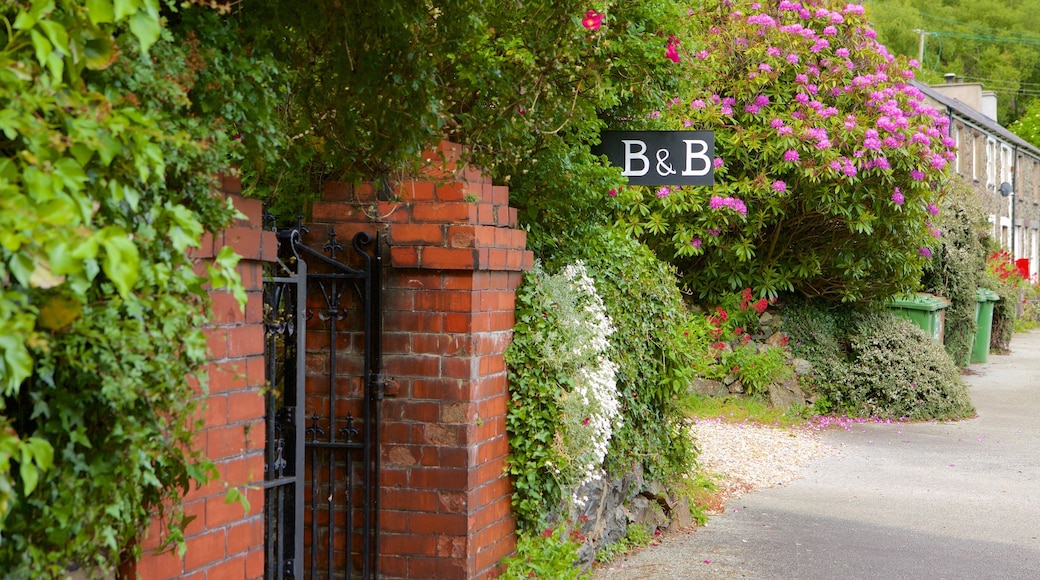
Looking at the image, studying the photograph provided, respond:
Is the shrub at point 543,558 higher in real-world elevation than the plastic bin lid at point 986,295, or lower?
lower

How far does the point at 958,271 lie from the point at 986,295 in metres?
2.05

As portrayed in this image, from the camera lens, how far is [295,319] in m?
4.04

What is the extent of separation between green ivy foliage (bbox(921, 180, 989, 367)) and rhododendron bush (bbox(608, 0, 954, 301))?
460 centimetres

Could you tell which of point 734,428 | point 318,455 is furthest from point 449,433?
point 734,428

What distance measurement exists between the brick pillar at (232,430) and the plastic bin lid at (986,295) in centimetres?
1804

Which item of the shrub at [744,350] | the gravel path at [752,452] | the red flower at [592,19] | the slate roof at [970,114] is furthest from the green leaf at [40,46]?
the slate roof at [970,114]

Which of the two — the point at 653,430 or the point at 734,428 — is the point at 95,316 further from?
the point at 734,428

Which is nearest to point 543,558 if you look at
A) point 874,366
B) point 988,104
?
point 874,366

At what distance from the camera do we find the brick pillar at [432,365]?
4434 millimetres

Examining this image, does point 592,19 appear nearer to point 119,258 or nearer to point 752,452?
point 119,258

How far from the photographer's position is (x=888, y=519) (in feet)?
24.3

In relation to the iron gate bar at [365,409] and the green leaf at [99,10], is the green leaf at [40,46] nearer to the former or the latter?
the green leaf at [99,10]

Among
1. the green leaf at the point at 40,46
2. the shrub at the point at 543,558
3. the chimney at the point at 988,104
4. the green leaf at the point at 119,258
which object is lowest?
the shrub at the point at 543,558

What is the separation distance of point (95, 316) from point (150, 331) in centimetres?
13
